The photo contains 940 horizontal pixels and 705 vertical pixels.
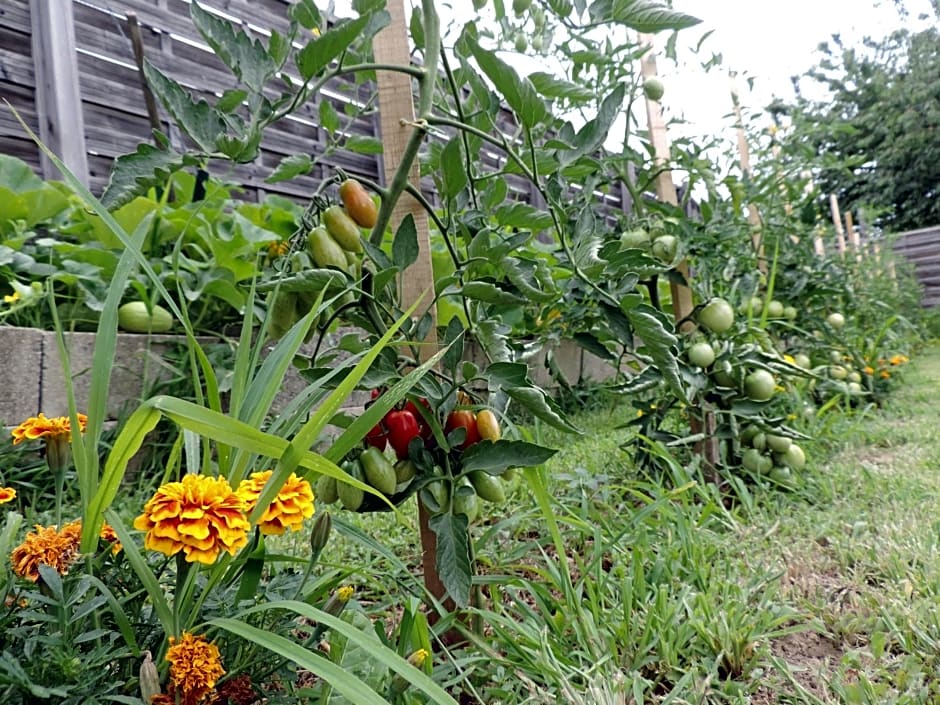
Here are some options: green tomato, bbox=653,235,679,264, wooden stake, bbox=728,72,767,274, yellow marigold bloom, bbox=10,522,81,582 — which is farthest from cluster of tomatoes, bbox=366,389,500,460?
wooden stake, bbox=728,72,767,274

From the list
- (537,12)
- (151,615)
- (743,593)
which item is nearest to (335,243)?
(151,615)

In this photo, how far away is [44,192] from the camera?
1.77 metres

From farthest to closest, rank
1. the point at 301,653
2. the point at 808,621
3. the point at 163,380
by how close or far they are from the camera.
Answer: the point at 163,380, the point at 808,621, the point at 301,653

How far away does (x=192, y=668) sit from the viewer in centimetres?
54

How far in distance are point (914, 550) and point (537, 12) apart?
113 cm

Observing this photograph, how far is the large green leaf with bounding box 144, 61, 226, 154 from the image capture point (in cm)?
65

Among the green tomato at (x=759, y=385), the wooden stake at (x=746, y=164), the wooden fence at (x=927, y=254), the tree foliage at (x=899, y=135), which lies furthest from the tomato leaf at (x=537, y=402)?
the tree foliage at (x=899, y=135)

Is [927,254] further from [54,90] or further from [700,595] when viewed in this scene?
[54,90]

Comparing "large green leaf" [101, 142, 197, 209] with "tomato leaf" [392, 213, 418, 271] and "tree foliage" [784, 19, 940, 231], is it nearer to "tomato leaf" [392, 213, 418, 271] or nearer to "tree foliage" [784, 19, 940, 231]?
"tomato leaf" [392, 213, 418, 271]

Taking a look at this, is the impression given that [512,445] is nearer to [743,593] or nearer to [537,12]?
[743,593]

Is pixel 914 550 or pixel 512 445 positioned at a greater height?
pixel 512 445

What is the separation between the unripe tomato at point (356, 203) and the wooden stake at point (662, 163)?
1050 mm

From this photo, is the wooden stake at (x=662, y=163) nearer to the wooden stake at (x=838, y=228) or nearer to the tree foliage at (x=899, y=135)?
the wooden stake at (x=838, y=228)

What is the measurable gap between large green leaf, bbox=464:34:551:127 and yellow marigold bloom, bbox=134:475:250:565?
1.65 feet
